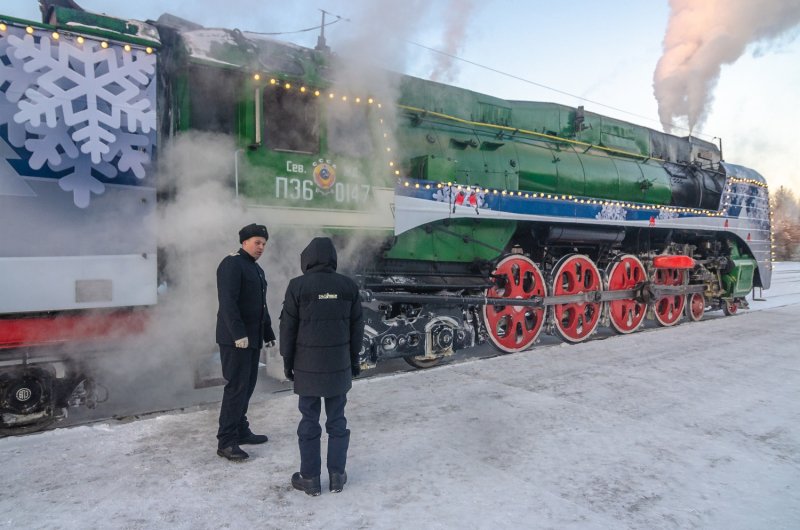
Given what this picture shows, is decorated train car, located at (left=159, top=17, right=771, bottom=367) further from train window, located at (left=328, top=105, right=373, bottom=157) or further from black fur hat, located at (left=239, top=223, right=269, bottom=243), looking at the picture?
black fur hat, located at (left=239, top=223, right=269, bottom=243)

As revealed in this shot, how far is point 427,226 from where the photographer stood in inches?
228

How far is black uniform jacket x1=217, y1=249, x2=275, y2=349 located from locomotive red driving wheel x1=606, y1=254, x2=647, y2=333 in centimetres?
616

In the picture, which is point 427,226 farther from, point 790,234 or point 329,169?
point 790,234

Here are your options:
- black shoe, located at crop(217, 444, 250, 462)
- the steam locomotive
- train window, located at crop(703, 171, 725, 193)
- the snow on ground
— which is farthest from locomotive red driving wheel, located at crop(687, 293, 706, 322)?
black shoe, located at crop(217, 444, 250, 462)

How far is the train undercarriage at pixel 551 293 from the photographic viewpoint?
5.61 m

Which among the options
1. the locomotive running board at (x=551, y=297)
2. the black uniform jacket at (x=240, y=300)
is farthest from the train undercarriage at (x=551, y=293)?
the black uniform jacket at (x=240, y=300)

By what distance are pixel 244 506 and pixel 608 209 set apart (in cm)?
674

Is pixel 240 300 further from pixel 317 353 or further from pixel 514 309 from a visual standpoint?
pixel 514 309

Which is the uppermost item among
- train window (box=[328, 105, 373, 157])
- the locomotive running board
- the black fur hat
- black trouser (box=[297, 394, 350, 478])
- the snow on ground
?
train window (box=[328, 105, 373, 157])

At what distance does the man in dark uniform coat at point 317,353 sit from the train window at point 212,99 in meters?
1.88

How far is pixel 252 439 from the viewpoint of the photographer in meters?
3.73

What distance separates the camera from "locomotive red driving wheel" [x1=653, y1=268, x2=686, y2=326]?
9.41 meters

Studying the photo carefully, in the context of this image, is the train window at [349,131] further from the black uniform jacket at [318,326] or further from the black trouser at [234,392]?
the black trouser at [234,392]

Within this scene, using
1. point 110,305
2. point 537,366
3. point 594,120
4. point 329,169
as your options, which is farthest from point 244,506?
point 594,120
